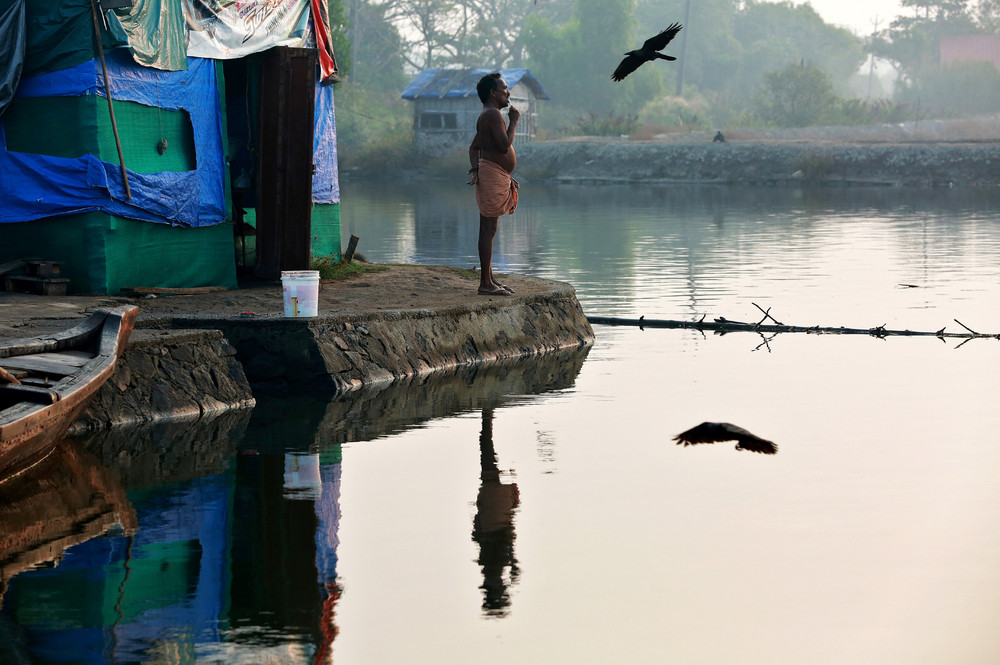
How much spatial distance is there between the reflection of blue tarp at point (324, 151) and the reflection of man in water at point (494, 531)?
20.3ft

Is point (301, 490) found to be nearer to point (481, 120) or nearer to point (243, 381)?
point (243, 381)

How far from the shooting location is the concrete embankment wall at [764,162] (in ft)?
164

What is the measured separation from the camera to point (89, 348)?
28.6 feet

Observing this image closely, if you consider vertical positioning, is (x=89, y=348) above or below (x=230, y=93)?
below

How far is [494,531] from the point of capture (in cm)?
690

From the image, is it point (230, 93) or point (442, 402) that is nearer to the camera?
point (442, 402)

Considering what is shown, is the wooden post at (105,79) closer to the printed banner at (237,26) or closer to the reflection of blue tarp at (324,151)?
the printed banner at (237,26)

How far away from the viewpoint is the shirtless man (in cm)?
1188

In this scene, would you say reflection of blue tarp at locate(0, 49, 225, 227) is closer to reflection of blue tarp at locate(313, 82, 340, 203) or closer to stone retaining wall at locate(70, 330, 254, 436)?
reflection of blue tarp at locate(313, 82, 340, 203)

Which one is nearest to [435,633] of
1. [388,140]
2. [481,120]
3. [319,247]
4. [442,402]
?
[442,402]

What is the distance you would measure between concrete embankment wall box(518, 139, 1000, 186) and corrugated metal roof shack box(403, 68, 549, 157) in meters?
3.01

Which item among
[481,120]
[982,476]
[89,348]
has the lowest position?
[982,476]

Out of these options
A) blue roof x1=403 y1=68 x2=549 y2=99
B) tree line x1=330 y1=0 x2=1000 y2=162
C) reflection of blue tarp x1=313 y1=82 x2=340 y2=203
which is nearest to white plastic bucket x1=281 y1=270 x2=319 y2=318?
reflection of blue tarp x1=313 y1=82 x2=340 y2=203

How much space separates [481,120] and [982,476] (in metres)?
5.54
